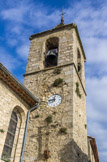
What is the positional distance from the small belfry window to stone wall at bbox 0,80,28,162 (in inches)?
8.4

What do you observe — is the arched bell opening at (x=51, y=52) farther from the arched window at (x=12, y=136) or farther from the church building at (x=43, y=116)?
the arched window at (x=12, y=136)

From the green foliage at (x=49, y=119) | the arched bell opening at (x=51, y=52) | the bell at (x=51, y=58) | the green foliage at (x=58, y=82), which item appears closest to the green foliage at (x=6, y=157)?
the green foliage at (x=49, y=119)

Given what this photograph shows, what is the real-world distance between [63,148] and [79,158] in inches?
36.5

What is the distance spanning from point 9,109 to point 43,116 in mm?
1731

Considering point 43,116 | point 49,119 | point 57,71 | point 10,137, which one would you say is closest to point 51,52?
Answer: point 57,71

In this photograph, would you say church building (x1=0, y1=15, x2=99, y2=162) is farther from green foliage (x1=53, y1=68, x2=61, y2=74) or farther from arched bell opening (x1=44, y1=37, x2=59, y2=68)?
arched bell opening (x1=44, y1=37, x2=59, y2=68)

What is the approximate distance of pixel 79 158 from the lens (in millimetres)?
7656

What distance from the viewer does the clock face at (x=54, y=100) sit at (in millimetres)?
8711

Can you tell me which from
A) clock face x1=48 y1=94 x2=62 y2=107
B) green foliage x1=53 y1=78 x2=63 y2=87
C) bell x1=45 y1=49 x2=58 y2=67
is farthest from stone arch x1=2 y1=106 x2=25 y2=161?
bell x1=45 y1=49 x2=58 y2=67

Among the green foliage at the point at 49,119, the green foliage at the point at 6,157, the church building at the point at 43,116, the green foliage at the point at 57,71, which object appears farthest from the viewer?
the green foliage at the point at 57,71

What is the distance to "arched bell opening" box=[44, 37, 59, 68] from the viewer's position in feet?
37.6

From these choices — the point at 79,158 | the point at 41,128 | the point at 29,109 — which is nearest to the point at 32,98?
the point at 29,109

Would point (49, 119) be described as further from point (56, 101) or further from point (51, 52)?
point (51, 52)

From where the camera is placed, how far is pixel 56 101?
8781 millimetres
